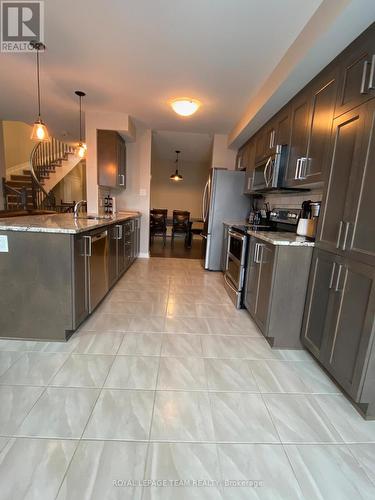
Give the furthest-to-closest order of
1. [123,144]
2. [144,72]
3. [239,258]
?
[123,144] < [239,258] < [144,72]

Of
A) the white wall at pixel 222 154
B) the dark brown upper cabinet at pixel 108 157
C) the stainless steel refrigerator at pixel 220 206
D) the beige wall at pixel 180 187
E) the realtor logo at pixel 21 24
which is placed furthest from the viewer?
the beige wall at pixel 180 187

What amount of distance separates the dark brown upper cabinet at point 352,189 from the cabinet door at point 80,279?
1.82 m

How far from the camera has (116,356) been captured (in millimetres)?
1842

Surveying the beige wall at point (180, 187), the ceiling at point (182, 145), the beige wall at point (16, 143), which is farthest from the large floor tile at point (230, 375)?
the beige wall at point (16, 143)

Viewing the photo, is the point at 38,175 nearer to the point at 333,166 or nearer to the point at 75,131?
the point at 75,131

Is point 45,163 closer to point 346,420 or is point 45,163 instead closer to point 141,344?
point 141,344

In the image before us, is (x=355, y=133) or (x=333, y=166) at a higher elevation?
(x=355, y=133)

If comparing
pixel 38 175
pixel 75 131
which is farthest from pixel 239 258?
pixel 38 175

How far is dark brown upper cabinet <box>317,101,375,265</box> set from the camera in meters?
1.37

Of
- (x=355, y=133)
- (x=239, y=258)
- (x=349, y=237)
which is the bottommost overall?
(x=239, y=258)

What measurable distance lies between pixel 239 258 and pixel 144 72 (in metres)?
2.22

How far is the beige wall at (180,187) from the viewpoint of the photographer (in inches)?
332

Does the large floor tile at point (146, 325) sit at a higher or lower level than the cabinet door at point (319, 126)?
lower

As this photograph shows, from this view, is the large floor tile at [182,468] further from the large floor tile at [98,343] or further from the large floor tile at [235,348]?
the large floor tile at [98,343]
